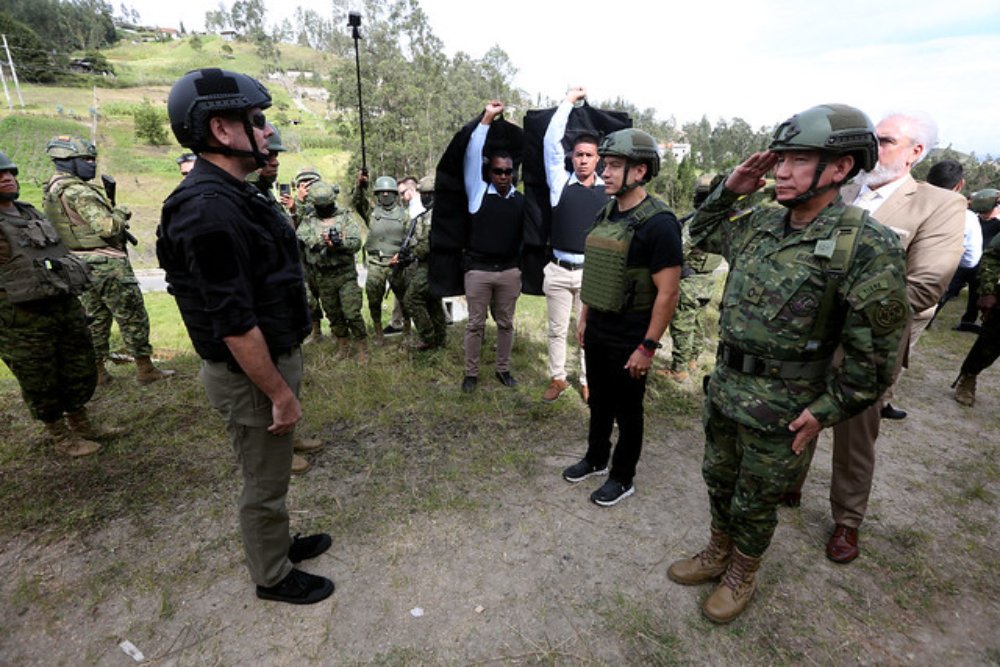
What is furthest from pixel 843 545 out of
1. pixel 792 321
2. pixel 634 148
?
pixel 634 148

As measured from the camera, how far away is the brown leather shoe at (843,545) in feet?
9.25

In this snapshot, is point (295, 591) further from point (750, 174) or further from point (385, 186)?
point (385, 186)

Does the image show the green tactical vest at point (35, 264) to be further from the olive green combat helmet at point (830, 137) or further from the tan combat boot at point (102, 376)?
the olive green combat helmet at point (830, 137)

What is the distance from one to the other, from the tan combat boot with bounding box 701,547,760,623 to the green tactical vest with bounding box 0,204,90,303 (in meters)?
4.97

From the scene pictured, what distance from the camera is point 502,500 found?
3389 millimetres

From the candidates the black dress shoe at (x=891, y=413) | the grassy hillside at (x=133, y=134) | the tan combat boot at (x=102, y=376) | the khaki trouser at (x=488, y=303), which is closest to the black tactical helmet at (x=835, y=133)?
the khaki trouser at (x=488, y=303)

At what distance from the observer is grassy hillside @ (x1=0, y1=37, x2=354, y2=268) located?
88.9 feet

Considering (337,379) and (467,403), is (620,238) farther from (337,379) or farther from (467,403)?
(337,379)

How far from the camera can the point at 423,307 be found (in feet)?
20.4

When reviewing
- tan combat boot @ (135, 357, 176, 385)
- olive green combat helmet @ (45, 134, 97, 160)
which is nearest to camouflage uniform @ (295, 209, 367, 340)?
tan combat boot @ (135, 357, 176, 385)

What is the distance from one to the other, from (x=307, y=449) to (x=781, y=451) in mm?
3478

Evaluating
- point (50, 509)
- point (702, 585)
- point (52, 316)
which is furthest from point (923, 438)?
point (52, 316)

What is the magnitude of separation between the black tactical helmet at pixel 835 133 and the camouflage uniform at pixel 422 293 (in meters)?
4.63

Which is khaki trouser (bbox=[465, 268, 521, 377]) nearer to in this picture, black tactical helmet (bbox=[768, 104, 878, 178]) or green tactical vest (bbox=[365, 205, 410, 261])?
green tactical vest (bbox=[365, 205, 410, 261])
